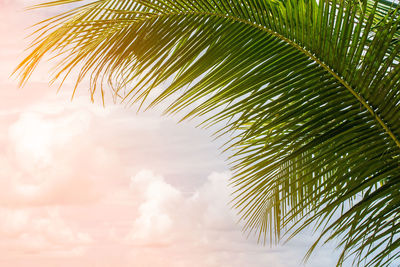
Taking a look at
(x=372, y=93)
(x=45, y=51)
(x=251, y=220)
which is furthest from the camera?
(x=251, y=220)

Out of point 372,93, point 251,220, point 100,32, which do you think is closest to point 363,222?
point 372,93

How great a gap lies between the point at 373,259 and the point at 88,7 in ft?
5.01

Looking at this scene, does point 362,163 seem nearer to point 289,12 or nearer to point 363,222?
point 363,222

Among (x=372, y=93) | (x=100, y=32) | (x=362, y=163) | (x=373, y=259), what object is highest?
(x=100, y=32)

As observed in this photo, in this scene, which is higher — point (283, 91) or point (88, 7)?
point (88, 7)

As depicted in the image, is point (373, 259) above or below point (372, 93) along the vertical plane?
below

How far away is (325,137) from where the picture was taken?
6.02 ft

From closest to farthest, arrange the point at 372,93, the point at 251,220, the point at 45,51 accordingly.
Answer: the point at 372,93 < the point at 45,51 < the point at 251,220

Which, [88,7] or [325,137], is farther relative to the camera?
[88,7]

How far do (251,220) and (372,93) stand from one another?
6.17 feet

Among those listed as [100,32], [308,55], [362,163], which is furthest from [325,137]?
[100,32]

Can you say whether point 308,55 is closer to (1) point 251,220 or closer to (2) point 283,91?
(2) point 283,91

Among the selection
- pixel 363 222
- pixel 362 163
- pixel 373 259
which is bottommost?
pixel 373 259

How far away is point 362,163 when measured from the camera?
1.82 m
